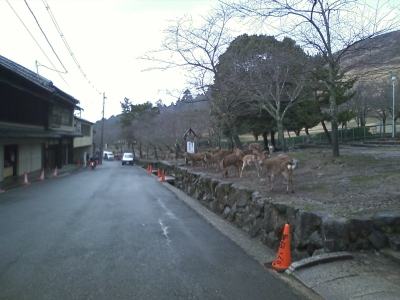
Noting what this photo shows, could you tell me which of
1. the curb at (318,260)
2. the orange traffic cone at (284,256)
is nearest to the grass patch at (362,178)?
the curb at (318,260)

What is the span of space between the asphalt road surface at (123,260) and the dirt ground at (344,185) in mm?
1914

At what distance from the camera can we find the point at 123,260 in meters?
6.48

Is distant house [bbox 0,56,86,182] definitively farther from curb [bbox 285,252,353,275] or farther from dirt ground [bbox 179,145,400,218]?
curb [bbox 285,252,353,275]

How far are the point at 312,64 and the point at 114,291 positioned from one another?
10.8m

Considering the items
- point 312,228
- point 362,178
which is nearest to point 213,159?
point 362,178

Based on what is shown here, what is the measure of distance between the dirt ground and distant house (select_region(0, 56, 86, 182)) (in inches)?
613

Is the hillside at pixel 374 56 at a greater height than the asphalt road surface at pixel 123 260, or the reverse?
the hillside at pixel 374 56

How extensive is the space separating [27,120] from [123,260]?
24003 millimetres

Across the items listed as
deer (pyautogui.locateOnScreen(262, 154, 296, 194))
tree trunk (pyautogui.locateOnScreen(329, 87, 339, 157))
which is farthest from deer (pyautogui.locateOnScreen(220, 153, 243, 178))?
deer (pyautogui.locateOnScreen(262, 154, 296, 194))

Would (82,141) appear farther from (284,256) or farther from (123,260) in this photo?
(284,256)

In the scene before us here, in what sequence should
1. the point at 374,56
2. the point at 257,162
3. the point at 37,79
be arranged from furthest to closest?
the point at 37,79
the point at 257,162
the point at 374,56

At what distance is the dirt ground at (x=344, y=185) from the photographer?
7.07 meters

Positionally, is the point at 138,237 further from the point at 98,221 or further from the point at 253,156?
the point at 253,156

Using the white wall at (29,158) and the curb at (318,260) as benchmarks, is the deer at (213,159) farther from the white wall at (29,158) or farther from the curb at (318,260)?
the white wall at (29,158)
